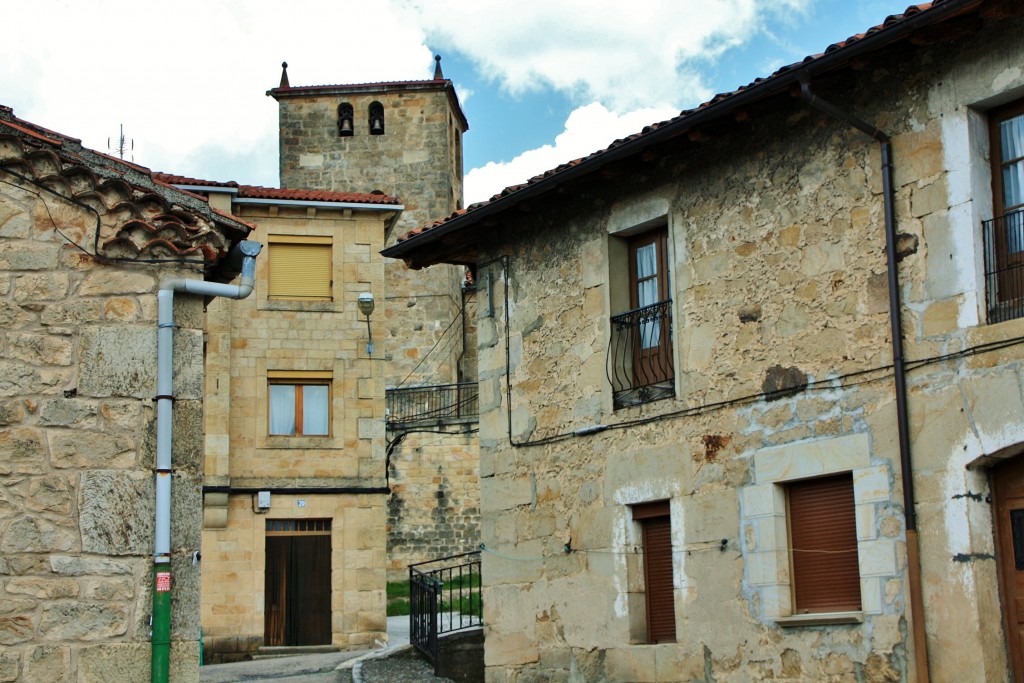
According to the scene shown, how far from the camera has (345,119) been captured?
4006 centimetres

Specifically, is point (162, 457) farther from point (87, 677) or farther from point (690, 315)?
point (690, 315)

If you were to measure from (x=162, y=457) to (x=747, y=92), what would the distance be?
494 centimetres

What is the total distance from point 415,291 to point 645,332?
992 inches

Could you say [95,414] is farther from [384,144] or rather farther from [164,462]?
[384,144]

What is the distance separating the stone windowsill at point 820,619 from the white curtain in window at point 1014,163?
117 inches

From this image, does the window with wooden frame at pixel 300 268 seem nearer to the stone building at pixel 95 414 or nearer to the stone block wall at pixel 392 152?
the stone block wall at pixel 392 152

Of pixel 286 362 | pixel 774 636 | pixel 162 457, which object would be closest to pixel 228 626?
pixel 286 362

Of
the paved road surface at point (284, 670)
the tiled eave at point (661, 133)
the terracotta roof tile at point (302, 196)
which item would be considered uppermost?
the terracotta roof tile at point (302, 196)

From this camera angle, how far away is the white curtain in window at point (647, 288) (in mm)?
12406

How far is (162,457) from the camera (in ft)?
27.3

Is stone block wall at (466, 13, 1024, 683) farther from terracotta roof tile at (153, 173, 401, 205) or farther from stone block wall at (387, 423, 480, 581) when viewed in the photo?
stone block wall at (387, 423, 480, 581)

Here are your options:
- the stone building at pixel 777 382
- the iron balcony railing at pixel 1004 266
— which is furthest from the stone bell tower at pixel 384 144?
the iron balcony railing at pixel 1004 266

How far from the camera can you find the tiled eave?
957cm

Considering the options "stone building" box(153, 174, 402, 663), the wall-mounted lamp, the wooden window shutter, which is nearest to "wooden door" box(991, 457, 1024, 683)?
the wooden window shutter
